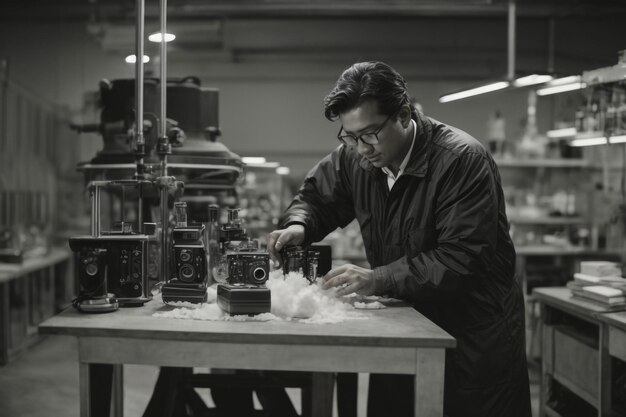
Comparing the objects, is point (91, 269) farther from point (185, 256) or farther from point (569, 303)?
point (569, 303)

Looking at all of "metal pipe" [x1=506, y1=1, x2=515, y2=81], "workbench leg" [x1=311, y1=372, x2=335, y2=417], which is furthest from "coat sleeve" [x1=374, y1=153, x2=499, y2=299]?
"metal pipe" [x1=506, y1=1, x2=515, y2=81]

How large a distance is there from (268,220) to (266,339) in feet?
17.8

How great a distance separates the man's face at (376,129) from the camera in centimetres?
198

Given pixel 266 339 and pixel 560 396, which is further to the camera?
pixel 560 396

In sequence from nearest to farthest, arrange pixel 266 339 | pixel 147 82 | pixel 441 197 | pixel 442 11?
pixel 266 339, pixel 441 197, pixel 147 82, pixel 442 11

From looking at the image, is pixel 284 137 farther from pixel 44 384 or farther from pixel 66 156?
pixel 44 384

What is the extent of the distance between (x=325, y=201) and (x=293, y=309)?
0.75 m

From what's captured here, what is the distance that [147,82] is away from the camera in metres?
3.33

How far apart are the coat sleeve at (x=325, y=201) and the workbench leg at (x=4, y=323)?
335 cm

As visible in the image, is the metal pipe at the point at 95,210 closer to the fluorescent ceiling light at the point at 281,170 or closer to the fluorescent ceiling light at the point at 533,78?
the fluorescent ceiling light at the point at 533,78

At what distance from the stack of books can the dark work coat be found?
0.87 meters

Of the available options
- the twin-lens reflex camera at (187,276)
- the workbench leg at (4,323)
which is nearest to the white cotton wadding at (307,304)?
the twin-lens reflex camera at (187,276)

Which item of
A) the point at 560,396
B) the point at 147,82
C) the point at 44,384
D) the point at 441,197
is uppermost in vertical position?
the point at 147,82

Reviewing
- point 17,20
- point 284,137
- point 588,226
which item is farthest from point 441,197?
point 17,20
